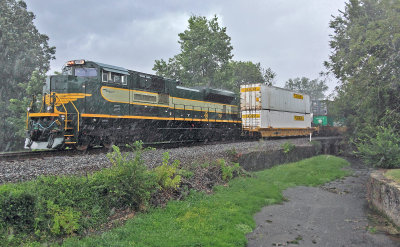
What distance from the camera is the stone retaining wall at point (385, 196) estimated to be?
7316 millimetres

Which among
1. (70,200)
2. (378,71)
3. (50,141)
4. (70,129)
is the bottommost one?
(70,200)

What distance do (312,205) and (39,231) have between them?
7819 mm

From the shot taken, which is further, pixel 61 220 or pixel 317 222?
pixel 317 222

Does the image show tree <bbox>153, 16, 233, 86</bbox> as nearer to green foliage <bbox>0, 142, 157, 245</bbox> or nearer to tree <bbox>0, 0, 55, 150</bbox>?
tree <bbox>0, 0, 55, 150</bbox>

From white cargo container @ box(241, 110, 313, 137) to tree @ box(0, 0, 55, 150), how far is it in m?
22.7

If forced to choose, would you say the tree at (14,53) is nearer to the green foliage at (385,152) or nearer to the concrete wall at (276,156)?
the concrete wall at (276,156)

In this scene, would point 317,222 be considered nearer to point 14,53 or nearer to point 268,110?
point 268,110

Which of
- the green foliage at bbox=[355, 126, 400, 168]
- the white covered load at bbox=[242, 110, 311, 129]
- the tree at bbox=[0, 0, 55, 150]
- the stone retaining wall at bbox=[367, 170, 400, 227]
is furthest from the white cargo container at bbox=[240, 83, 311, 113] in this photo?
the tree at bbox=[0, 0, 55, 150]

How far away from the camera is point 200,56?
37844 millimetres

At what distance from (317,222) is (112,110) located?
8826 millimetres

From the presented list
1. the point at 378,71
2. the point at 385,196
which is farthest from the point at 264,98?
the point at 385,196

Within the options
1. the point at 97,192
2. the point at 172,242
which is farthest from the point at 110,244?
the point at 97,192

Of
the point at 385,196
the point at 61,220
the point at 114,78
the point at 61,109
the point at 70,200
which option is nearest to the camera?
the point at 61,220

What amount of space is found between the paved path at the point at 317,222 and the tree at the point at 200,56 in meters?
28.1
